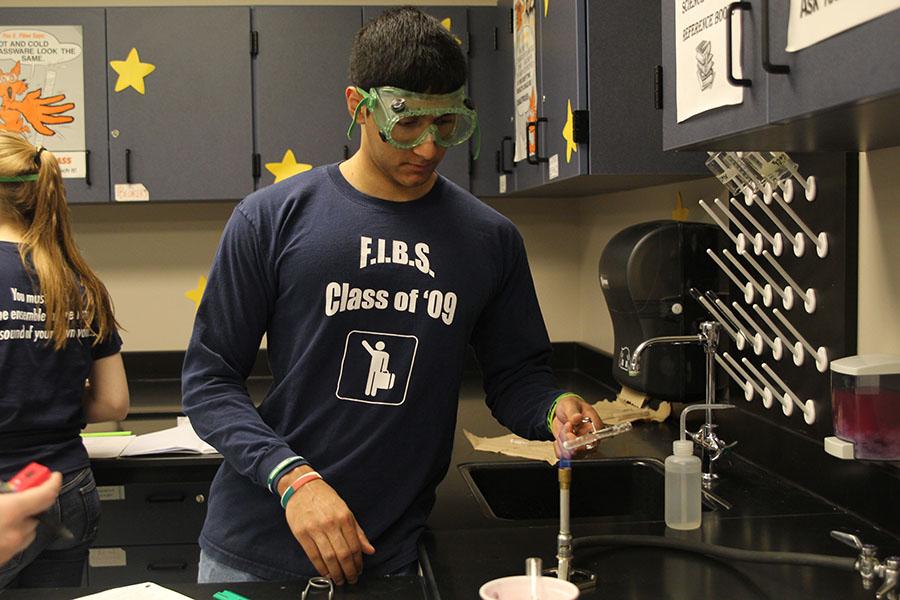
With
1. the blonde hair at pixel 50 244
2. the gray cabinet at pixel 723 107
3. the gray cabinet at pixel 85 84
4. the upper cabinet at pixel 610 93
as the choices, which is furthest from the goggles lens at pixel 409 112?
the gray cabinet at pixel 85 84

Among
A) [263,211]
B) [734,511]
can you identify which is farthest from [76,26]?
[734,511]

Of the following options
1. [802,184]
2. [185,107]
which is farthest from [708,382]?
[185,107]

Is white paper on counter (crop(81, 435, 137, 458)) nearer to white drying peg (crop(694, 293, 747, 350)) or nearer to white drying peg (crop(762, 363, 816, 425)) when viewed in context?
white drying peg (crop(694, 293, 747, 350))

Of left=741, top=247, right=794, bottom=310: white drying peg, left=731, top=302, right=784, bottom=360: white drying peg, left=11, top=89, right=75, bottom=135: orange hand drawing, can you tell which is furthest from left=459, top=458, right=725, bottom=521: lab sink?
left=11, top=89, right=75, bottom=135: orange hand drawing

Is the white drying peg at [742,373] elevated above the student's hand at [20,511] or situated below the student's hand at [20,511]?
above

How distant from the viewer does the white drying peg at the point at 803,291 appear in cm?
164

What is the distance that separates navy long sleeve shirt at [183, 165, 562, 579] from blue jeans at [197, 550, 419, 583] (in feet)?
0.04

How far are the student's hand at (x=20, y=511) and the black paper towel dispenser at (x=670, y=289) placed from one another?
4.37 feet

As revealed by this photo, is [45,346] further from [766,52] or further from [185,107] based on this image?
[766,52]

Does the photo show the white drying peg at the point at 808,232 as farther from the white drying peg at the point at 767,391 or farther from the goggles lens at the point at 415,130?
the goggles lens at the point at 415,130

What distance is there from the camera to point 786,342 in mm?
1710

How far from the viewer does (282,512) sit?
1.45m

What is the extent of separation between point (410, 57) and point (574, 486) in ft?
3.50

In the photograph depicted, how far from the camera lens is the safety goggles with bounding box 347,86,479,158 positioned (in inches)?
56.3
